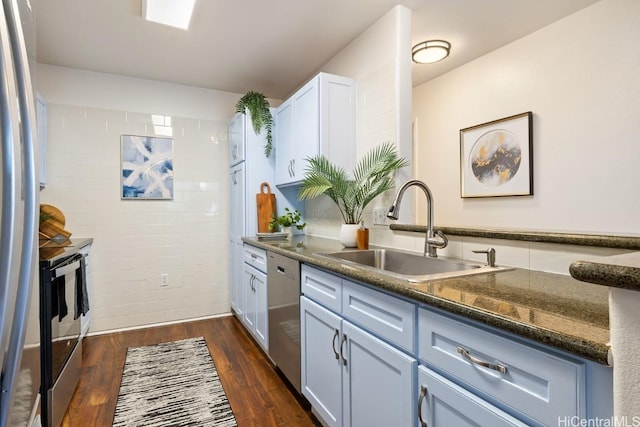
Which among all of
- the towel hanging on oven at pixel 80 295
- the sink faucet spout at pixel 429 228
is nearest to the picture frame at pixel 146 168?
the towel hanging on oven at pixel 80 295

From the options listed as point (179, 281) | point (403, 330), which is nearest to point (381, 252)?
point (403, 330)

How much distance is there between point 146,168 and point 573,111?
371 centimetres

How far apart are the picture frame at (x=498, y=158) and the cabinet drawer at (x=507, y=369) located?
2280mm

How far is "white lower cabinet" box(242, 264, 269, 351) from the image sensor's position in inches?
96.0

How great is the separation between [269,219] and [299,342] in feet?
4.70

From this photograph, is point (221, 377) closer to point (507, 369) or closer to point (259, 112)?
point (507, 369)

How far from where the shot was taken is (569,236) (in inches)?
47.1

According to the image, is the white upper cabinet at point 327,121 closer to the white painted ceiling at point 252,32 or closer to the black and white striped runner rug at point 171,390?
the white painted ceiling at point 252,32

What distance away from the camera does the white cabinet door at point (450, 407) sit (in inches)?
32.5

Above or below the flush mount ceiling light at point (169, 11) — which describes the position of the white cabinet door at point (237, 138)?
below

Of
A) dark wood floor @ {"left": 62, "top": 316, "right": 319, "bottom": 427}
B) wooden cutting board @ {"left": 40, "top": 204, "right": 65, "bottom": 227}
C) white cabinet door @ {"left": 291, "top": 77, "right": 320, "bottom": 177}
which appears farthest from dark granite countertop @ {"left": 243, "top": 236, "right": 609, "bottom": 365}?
wooden cutting board @ {"left": 40, "top": 204, "right": 65, "bottom": 227}

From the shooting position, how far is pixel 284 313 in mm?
2090

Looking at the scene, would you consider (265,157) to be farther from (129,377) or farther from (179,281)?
(129,377)

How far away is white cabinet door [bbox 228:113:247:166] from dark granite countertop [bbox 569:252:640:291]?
2.94 meters
